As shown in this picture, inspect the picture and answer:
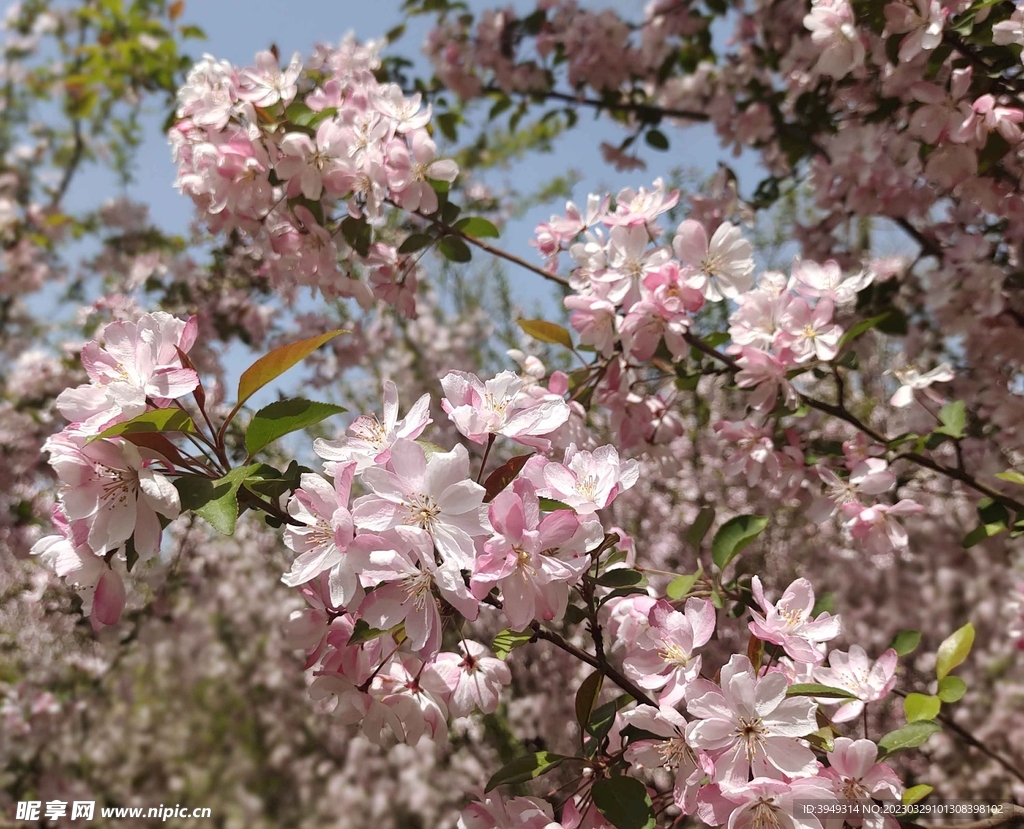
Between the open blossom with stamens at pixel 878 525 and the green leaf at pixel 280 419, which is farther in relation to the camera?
the open blossom with stamens at pixel 878 525

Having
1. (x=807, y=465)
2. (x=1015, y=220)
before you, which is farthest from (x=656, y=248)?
(x=1015, y=220)

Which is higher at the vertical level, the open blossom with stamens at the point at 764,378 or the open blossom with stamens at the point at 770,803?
the open blossom with stamens at the point at 764,378

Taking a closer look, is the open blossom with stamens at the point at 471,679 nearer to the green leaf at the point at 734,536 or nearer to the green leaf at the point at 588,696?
the green leaf at the point at 588,696

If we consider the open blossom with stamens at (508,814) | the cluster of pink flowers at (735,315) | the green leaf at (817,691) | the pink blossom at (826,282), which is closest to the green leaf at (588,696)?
the open blossom with stamens at (508,814)

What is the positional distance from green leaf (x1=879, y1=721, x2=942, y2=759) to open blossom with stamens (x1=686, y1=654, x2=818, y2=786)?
8.8 inches

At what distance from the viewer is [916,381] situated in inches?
52.9

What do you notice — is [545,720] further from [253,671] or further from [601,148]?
[253,671]

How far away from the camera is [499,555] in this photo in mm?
678

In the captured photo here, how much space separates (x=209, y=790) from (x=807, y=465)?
159 inches

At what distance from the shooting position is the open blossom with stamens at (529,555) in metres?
0.68

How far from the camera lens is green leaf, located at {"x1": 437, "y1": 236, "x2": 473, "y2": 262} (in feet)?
4.77

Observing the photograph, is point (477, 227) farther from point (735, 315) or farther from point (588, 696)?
point (588, 696)

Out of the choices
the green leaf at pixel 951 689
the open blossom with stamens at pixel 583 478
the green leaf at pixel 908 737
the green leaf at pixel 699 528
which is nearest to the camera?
the open blossom with stamens at pixel 583 478

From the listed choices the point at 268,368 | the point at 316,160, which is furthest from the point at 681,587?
the point at 316,160
